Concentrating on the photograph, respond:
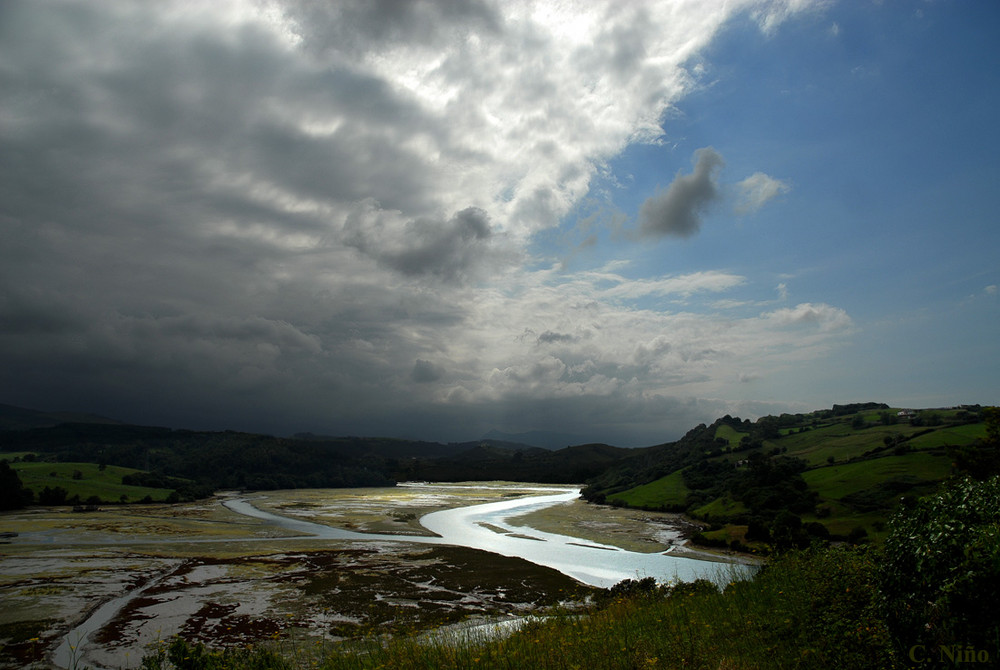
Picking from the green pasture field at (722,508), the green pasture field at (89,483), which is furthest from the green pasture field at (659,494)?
the green pasture field at (89,483)

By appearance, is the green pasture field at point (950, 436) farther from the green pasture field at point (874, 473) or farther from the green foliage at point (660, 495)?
the green foliage at point (660, 495)

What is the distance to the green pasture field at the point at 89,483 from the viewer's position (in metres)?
104

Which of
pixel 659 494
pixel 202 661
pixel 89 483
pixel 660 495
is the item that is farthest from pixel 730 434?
pixel 89 483

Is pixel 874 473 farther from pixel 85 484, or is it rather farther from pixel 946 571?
pixel 85 484

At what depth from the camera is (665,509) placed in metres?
97.0

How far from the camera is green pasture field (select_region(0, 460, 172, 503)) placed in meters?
104

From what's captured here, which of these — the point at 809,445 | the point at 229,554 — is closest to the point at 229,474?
the point at 229,554

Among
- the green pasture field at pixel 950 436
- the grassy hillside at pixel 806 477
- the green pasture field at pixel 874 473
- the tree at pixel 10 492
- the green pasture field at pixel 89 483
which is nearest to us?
the grassy hillside at pixel 806 477

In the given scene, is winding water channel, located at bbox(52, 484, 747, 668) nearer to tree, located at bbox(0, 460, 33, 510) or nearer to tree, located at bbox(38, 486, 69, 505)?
tree, located at bbox(38, 486, 69, 505)

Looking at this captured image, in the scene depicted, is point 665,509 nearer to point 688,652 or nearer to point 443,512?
point 443,512

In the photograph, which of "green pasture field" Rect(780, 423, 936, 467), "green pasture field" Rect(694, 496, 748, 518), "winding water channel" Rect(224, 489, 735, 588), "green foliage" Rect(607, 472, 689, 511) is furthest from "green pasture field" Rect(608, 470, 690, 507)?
"winding water channel" Rect(224, 489, 735, 588)

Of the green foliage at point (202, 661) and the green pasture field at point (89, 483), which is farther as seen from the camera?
the green pasture field at point (89, 483)

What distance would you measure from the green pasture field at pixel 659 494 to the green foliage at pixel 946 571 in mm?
99908

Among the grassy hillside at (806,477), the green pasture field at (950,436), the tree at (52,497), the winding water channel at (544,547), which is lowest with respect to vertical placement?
the tree at (52,497)
